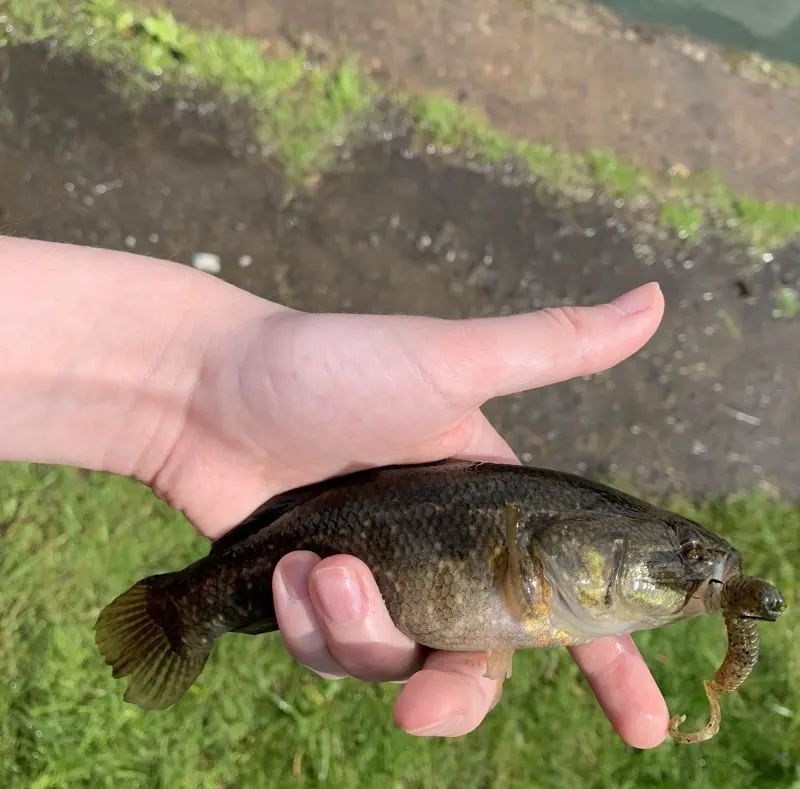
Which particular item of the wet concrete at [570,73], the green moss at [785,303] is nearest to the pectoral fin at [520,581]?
the wet concrete at [570,73]

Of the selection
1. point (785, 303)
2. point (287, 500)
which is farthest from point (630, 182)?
point (287, 500)

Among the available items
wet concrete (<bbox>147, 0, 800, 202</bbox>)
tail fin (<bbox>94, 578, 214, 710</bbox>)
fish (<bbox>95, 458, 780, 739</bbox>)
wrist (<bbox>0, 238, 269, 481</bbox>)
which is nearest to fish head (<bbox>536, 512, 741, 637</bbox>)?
fish (<bbox>95, 458, 780, 739</bbox>)

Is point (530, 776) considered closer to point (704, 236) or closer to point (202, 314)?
point (202, 314)

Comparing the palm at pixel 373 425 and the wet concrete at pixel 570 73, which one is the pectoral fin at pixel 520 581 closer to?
the palm at pixel 373 425

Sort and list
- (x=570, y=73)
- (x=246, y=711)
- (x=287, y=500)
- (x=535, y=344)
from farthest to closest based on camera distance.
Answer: (x=570, y=73) < (x=246, y=711) < (x=287, y=500) < (x=535, y=344)

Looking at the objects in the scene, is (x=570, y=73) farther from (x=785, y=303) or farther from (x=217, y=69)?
(x=217, y=69)

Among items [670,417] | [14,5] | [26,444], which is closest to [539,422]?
[670,417]
